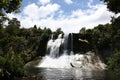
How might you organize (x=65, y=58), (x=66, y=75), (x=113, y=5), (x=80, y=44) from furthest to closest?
1. (x=80, y=44)
2. (x=65, y=58)
3. (x=66, y=75)
4. (x=113, y=5)

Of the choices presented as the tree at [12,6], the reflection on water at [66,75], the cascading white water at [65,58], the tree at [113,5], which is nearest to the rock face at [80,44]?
the cascading white water at [65,58]

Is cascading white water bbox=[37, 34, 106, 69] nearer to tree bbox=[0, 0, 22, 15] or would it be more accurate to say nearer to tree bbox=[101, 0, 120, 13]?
tree bbox=[101, 0, 120, 13]

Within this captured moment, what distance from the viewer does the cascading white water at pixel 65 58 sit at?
11101 centimetres

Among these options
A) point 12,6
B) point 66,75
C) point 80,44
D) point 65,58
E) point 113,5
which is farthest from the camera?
point 80,44

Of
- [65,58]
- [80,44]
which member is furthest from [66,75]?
[80,44]

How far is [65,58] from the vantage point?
12044 centimetres

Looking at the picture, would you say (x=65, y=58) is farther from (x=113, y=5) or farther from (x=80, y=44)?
(x=113, y=5)

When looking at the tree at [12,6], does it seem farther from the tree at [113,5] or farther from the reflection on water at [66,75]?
the reflection on water at [66,75]

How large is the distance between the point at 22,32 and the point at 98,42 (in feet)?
129

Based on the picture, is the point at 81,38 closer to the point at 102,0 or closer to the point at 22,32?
the point at 22,32

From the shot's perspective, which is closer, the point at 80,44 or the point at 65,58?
the point at 65,58

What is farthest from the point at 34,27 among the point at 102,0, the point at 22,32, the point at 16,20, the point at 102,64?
the point at 102,0

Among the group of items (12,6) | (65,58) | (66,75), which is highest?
(12,6)

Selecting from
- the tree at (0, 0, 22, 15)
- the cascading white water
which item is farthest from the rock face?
the tree at (0, 0, 22, 15)
